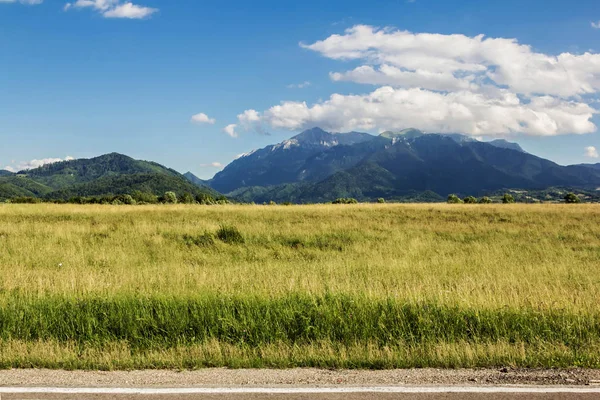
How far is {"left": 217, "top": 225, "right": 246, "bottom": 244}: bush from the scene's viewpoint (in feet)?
67.2

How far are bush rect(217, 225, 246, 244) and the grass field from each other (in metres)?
0.36

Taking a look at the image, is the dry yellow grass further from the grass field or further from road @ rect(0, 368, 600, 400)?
road @ rect(0, 368, 600, 400)

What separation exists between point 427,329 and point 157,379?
448 cm

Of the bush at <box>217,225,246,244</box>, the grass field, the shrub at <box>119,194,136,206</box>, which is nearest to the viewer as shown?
the grass field

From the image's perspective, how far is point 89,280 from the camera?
36.2 feet

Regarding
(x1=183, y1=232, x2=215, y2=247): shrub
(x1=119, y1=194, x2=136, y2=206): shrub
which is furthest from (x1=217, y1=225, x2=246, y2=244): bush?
(x1=119, y1=194, x2=136, y2=206): shrub

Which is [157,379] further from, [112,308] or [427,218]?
[427,218]

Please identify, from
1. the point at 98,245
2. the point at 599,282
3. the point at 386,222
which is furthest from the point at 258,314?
the point at 386,222

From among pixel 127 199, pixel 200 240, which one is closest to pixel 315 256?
pixel 200 240

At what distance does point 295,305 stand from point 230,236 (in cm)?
1278

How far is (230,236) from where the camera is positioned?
20922mm

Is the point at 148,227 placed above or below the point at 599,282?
above

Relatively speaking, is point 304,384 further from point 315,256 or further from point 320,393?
point 315,256

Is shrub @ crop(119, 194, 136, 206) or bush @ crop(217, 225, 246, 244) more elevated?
shrub @ crop(119, 194, 136, 206)
